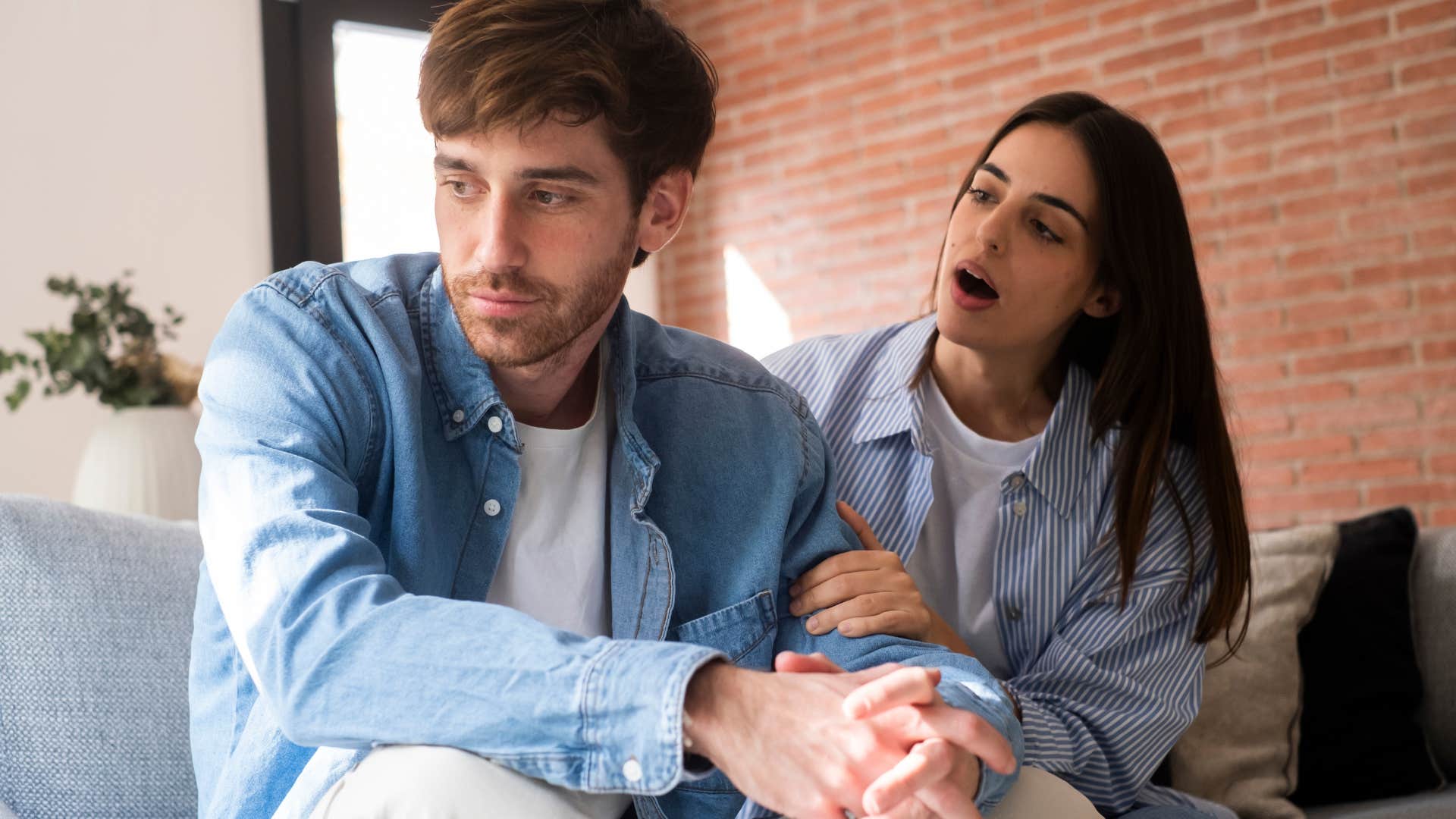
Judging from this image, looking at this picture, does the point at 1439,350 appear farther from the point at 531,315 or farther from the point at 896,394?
the point at 531,315

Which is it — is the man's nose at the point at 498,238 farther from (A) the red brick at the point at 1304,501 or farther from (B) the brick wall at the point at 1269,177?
(A) the red brick at the point at 1304,501

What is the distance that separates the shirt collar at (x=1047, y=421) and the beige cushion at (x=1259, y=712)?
0.55 m

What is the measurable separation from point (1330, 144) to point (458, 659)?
327 cm

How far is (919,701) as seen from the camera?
3.47 feet

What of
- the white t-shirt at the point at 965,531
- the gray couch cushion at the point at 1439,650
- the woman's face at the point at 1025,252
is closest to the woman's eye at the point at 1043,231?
the woman's face at the point at 1025,252

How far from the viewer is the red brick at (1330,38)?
137 inches

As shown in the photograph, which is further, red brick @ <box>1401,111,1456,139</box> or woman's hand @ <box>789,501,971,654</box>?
A: red brick @ <box>1401,111,1456,139</box>

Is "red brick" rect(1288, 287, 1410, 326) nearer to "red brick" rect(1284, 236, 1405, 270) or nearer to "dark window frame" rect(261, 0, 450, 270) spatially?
"red brick" rect(1284, 236, 1405, 270)

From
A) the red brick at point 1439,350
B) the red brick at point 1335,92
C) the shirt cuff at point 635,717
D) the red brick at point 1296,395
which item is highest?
the red brick at point 1335,92

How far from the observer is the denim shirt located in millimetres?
955

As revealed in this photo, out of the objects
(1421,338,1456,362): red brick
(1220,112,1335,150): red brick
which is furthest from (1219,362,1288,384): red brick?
(1220,112,1335,150): red brick

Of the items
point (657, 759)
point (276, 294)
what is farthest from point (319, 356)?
point (657, 759)

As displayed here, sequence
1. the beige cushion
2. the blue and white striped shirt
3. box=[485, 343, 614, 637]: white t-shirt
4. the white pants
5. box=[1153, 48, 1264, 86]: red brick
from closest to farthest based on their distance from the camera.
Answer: the white pants
box=[485, 343, 614, 637]: white t-shirt
the blue and white striped shirt
the beige cushion
box=[1153, 48, 1264, 86]: red brick

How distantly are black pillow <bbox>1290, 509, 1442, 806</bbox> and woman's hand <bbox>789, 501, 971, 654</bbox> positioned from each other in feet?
3.50
